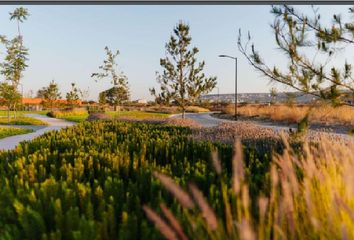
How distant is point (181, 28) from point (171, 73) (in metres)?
3.52

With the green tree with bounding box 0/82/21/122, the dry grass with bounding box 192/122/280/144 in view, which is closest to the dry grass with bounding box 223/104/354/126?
the dry grass with bounding box 192/122/280/144

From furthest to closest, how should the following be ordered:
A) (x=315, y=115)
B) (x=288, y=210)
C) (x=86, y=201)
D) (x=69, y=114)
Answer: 1. (x=69, y=114)
2. (x=315, y=115)
3. (x=86, y=201)
4. (x=288, y=210)

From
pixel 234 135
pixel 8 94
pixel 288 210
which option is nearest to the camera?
pixel 288 210

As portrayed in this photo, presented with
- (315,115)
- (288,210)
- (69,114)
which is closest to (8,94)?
(69,114)

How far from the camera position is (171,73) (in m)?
26.7

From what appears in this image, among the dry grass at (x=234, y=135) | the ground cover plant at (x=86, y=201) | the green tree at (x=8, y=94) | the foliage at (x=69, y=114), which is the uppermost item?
the green tree at (x=8, y=94)

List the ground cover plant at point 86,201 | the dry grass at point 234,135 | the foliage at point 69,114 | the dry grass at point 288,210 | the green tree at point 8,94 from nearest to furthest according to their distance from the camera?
the dry grass at point 288,210, the ground cover plant at point 86,201, the dry grass at point 234,135, the green tree at point 8,94, the foliage at point 69,114

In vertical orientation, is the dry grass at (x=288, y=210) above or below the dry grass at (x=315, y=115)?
above

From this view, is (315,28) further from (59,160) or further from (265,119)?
(265,119)

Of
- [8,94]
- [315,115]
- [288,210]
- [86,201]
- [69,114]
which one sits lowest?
[69,114]

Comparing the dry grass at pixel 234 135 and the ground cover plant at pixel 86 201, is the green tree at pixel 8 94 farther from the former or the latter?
the ground cover plant at pixel 86 201

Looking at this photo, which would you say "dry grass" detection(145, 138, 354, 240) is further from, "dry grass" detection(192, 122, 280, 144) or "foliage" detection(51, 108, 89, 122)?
"foliage" detection(51, 108, 89, 122)

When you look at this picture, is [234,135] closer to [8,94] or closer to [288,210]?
[288,210]

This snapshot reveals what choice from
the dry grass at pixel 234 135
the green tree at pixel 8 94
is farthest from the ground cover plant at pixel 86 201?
the green tree at pixel 8 94
